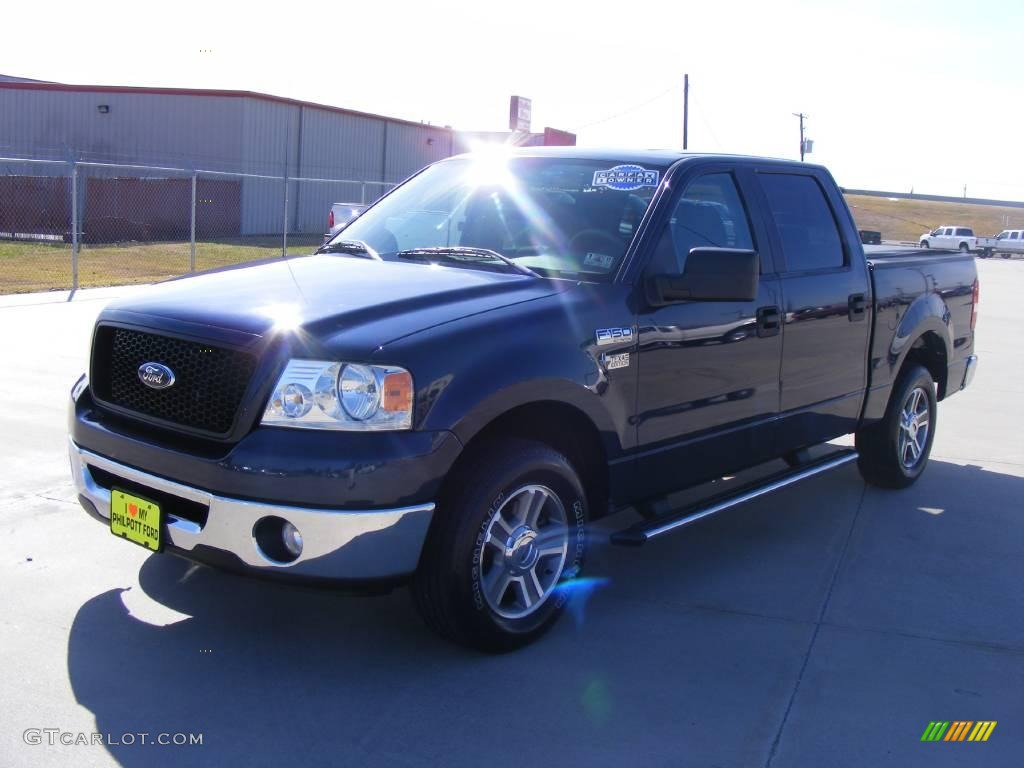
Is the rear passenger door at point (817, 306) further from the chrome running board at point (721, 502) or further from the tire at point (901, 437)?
the tire at point (901, 437)

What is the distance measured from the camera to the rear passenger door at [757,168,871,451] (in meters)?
5.39

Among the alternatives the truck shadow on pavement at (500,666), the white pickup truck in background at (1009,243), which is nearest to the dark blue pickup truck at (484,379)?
the truck shadow on pavement at (500,666)

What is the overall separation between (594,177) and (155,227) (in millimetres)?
28028

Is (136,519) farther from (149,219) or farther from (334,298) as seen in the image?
(149,219)

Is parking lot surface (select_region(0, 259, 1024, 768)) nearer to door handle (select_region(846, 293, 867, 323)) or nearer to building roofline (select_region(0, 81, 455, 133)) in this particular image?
door handle (select_region(846, 293, 867, 323))

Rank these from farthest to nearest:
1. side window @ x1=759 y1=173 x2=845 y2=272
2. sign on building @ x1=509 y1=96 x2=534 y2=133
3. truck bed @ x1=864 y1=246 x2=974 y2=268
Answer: sign on building @ x1=509 y1=96 x2=534 y2=133 < truck bed @ x1=864 y1=246 x2=974 y2=268 < side window @ x1=759 y1=173 x2=845 y2=272

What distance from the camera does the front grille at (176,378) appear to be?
368cm

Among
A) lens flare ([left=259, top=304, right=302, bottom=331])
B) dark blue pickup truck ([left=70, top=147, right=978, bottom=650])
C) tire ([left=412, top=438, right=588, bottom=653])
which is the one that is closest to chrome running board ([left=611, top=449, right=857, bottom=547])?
dark blue pickup truck ([left=70, top=147, right=978, bottom=650])

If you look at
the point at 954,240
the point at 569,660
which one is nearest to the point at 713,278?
the point at 569,660

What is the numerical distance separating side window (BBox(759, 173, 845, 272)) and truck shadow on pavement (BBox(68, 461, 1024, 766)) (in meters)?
1.49

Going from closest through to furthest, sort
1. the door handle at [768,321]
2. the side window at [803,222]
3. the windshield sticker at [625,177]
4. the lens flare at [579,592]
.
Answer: the lens flare at [579,592] → the windshield sticker at [625,177] → the door handle at [768,321] → the side window at [803,222]

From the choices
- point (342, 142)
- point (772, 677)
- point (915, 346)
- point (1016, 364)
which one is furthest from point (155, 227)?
point (772, 677)

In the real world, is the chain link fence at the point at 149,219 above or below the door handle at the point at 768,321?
above

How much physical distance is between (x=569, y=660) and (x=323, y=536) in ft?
3.79
